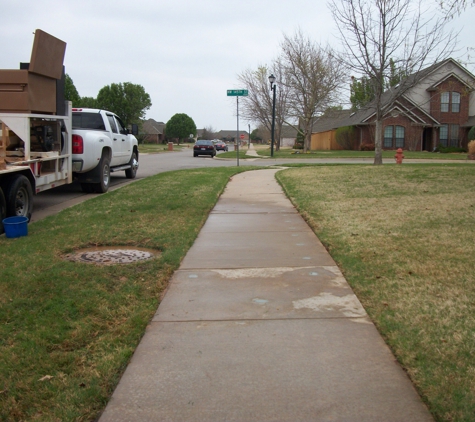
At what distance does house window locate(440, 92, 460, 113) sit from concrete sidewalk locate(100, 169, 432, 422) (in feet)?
148

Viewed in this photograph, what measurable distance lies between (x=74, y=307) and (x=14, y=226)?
3.30 metres

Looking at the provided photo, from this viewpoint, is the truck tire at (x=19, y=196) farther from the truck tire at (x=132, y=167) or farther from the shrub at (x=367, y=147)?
the shrub at (x=367, y=147)

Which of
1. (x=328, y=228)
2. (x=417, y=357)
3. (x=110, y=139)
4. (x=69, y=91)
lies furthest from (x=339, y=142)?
(x=417, y=357)

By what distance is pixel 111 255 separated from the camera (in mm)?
6453

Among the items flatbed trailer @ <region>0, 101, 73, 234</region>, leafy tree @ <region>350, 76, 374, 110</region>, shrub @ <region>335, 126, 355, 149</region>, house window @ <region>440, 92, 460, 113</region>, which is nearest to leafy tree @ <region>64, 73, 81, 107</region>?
shrub @ <region>335, 126, 355, 149</region>

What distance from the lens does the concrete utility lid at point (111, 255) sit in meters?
A: 6.17

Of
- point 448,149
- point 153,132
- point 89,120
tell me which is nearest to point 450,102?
point 448,149

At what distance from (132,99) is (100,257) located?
6653 centimetres

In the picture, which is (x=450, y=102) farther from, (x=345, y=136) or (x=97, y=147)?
(x=97, y=147)

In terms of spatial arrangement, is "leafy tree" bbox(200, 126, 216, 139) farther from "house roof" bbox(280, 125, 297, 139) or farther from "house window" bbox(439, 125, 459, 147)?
"house window" bbox(439, 125, 459, 147)

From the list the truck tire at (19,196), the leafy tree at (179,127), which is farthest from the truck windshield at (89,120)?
the leafy tree at (179,127)

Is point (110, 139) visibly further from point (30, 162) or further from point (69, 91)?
point (69, 91)

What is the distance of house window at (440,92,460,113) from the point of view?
46469mm

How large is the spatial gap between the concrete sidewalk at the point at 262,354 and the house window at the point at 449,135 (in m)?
44.7
